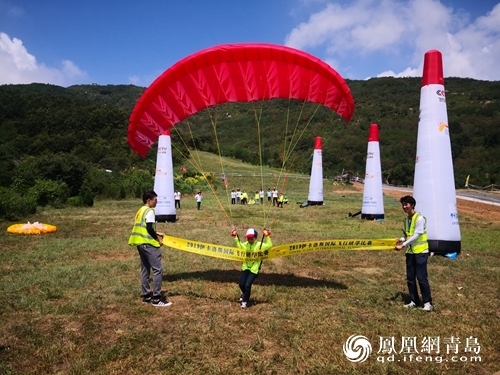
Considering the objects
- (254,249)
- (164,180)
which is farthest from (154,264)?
(164,180)

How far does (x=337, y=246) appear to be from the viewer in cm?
744

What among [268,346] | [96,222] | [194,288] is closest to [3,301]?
[194,288]

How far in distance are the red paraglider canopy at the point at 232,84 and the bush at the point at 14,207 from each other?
1190cm

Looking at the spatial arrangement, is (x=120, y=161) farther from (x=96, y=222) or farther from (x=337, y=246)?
(x=337, y=246)

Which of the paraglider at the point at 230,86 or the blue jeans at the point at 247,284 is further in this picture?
the paraglider at the point at 230,86

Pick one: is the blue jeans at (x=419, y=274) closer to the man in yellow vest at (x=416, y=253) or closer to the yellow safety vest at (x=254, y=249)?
the man in yellow vest at (x=416, y=253)

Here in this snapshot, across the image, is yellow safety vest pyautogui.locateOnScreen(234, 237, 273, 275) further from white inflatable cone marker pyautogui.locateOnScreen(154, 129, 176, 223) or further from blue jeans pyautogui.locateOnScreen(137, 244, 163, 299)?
white inflatable cone marker pyautogui.locateOnScreen(154, 129, 176, 223)

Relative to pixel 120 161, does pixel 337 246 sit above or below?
below

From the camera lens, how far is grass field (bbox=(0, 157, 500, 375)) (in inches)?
173

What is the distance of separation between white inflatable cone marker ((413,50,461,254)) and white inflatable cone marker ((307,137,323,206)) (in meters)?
Result: 13.2

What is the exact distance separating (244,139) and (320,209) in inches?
3231

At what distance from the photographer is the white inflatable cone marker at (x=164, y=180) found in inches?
659

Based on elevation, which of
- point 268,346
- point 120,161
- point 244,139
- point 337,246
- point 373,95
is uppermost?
point 373,95

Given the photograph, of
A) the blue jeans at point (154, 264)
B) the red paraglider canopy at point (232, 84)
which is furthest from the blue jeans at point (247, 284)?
the red paraglider canopy at point (232, 84)
